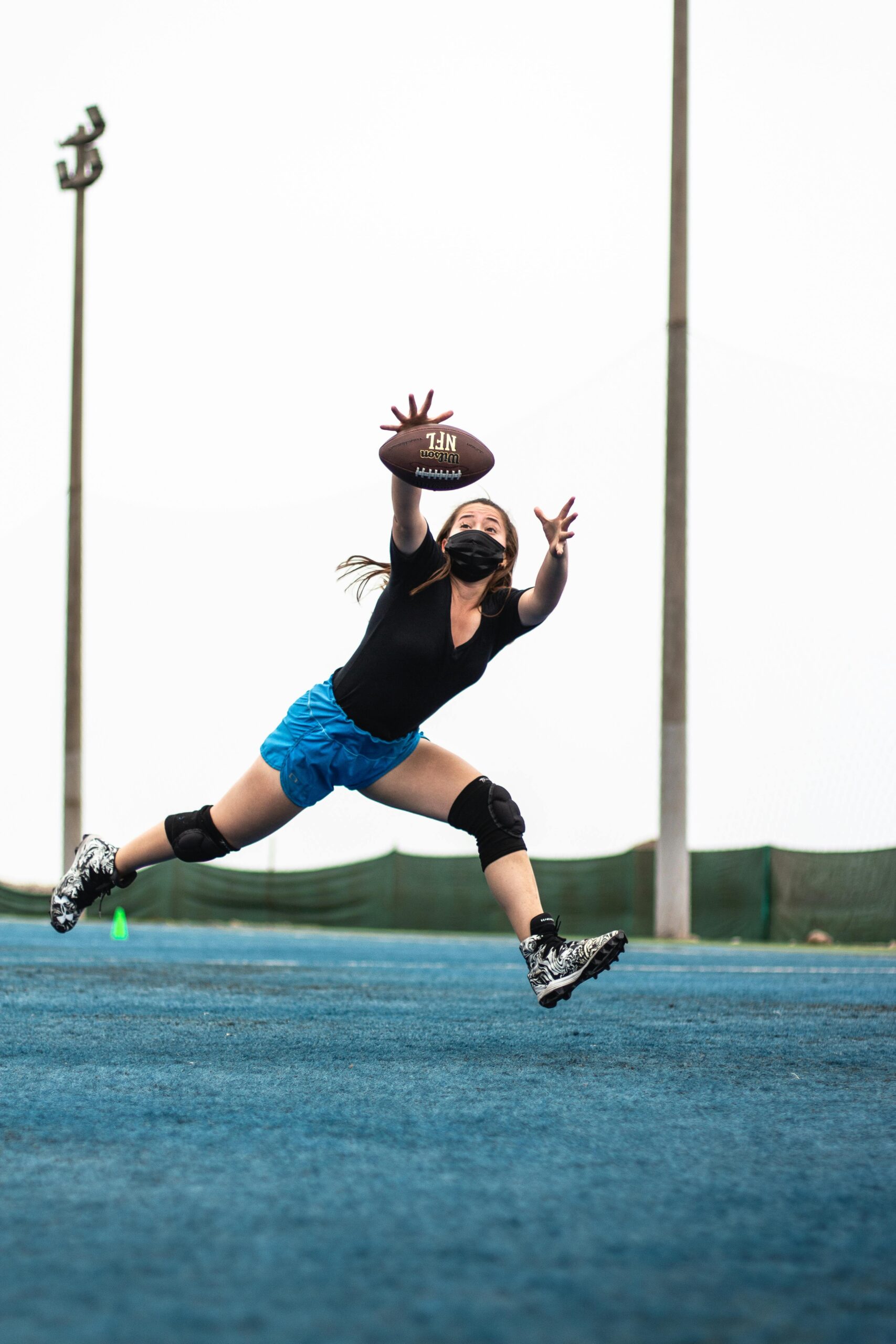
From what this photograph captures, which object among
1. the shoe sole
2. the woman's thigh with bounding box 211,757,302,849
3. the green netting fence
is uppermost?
the woman's thigh with bounding box 211,757,302,849

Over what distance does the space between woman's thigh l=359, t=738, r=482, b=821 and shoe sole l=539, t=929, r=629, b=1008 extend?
0.69m

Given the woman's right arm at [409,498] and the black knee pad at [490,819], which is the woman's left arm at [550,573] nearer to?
the woman's right arm at [409,498]

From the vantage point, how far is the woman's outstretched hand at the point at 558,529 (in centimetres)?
420

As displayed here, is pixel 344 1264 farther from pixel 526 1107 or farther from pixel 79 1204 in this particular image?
pixel 526 1107

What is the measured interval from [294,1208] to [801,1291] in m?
0.70

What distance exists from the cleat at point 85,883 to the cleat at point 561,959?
1.35m

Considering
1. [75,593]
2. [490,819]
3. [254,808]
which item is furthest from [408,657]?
[75,593]

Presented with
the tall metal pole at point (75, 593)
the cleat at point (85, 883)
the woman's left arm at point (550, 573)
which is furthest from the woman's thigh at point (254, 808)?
the tall metal pole at point (75, 593)

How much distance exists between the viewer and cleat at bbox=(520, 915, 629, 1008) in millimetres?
3848

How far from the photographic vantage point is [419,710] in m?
4.18

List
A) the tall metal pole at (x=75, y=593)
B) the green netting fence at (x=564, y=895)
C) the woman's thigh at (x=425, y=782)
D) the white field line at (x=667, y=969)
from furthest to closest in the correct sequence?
the tall metal pole at (x=75, y=593) → the green netting fence at (x=564, y=895) → the white field line at (x=667, y=969) → the woman's thigh at (x=425, y=782)

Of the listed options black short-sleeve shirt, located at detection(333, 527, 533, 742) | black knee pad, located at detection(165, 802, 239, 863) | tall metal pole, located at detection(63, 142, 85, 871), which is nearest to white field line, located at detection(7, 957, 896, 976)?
black knee pad, located at detection(165, 802, 239, 863)

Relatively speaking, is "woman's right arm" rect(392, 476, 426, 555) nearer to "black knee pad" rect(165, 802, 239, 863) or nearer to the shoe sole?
"black knee pad" rect(165, 802, 239, 863)

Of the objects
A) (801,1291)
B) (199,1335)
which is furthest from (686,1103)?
(199,1335)
